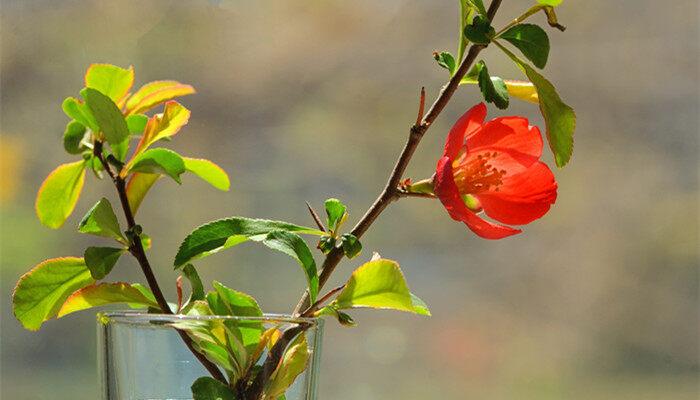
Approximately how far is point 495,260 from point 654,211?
0.25 meters

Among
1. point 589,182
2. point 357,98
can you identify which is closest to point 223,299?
point 357,98

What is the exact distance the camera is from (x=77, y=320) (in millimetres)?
1373

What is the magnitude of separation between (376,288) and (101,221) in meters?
0.15

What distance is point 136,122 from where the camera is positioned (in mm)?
601

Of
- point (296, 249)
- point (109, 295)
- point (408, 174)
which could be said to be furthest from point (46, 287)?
point (408, 174)

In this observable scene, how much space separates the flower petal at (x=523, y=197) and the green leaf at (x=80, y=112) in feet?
0.73

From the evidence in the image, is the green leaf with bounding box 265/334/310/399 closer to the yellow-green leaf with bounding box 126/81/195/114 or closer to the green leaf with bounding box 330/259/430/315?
the green leaf with bounding box 330/259/430/315

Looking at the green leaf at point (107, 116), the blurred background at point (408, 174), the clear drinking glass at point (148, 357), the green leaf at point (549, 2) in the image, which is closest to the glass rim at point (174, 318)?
the clear drinking glass at point (148, 357)

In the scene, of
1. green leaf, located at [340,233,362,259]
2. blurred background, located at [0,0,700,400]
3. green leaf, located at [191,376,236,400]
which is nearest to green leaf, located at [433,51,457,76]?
green leaf, located at [340,233,362,259]

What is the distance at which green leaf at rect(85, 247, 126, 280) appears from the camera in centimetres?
54

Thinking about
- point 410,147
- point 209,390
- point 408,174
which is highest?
point 408,174

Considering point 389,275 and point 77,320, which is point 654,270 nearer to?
point 77,320

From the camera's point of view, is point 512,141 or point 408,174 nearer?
point 512,141

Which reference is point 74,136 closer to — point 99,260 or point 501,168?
point 99,260
